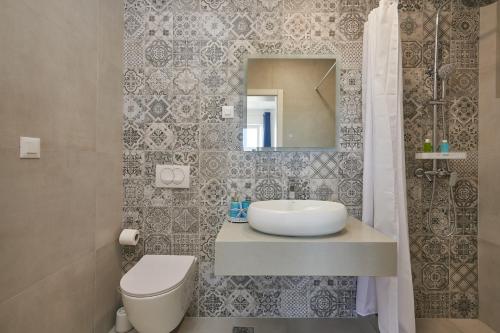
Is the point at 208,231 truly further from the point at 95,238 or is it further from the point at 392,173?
the point at 392,173

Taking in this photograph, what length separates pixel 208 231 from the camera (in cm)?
176

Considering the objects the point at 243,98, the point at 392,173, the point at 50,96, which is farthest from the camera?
the point at 243,98

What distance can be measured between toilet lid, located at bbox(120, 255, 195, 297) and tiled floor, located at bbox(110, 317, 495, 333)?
45 centimetres

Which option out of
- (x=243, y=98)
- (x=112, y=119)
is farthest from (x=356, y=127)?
(x=112, y=119)

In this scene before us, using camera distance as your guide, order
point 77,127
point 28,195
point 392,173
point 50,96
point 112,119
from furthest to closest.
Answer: point 112,119 < point 392,173 < point 77,127 < point 50,96 < point 28,195

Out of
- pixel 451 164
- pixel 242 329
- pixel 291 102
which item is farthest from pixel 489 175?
pixel 242 329

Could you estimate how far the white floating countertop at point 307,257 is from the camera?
46.5 inches

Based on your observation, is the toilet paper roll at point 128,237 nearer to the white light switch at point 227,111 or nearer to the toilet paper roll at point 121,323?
the toilet paper roll at point 121,323

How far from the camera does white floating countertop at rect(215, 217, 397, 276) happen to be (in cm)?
118

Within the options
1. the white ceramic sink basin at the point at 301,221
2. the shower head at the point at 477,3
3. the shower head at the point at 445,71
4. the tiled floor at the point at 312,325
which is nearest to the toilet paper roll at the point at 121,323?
the tiled floor at the point at 312,325

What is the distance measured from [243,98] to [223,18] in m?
0.58

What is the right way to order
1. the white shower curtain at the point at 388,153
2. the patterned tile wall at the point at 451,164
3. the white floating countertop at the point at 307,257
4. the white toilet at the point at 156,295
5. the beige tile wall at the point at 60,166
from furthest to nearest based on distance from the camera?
the patterned tile wall at the point at 451,164
the white shower curtain at the point at 388,153
the white toilet at the point at 156,295
the white floating countertop at the point at 307,257
the beige tile wall at the point at 60,166

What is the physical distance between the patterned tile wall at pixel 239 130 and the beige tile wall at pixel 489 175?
0.26 ft

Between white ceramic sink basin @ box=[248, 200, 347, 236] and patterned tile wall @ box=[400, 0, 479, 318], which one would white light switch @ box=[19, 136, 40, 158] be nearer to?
white ceramic sink basin @ box=[248, 200, 347, 236]
